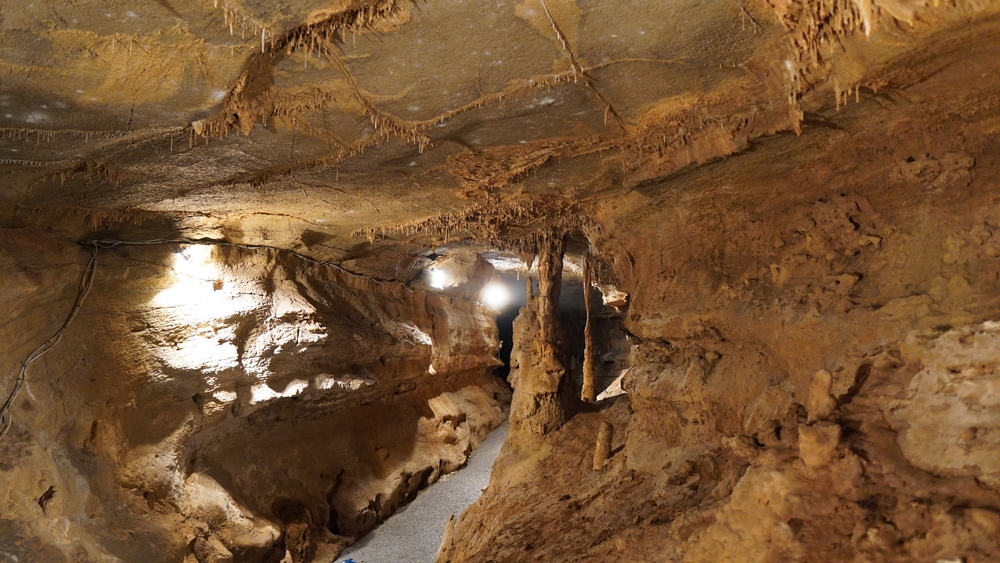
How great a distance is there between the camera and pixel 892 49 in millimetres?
3697

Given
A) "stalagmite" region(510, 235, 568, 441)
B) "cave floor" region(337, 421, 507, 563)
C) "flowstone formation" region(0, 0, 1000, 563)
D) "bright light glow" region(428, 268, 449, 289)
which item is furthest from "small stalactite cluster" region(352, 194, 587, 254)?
"cave floor" region(337, 421, 507, 563)

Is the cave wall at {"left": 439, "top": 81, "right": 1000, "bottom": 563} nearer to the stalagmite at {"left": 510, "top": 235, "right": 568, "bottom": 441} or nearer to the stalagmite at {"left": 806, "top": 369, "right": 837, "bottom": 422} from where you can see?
the stalagmite at {"left": 806, "top": 369, "right": 837, "bottom": 422}

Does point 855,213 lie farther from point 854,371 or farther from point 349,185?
point 349,185

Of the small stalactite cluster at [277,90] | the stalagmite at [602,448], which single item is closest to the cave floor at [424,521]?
the stalagmite at [602,448]

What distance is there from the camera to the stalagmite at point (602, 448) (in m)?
6.75

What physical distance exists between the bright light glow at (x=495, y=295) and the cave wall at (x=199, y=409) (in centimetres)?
479

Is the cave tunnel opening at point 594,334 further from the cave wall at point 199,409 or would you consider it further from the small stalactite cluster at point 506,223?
A: the small stalactite cluster at point 506,223

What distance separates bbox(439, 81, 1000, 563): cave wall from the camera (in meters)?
3.55

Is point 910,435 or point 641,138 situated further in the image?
point 641,138

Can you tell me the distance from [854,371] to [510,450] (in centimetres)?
485

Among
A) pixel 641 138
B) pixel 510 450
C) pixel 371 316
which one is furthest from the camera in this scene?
pixel 371 316

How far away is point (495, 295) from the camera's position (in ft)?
55.3

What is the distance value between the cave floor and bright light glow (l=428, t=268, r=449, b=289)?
3942 mm

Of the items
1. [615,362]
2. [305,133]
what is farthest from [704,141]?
[615,362]
